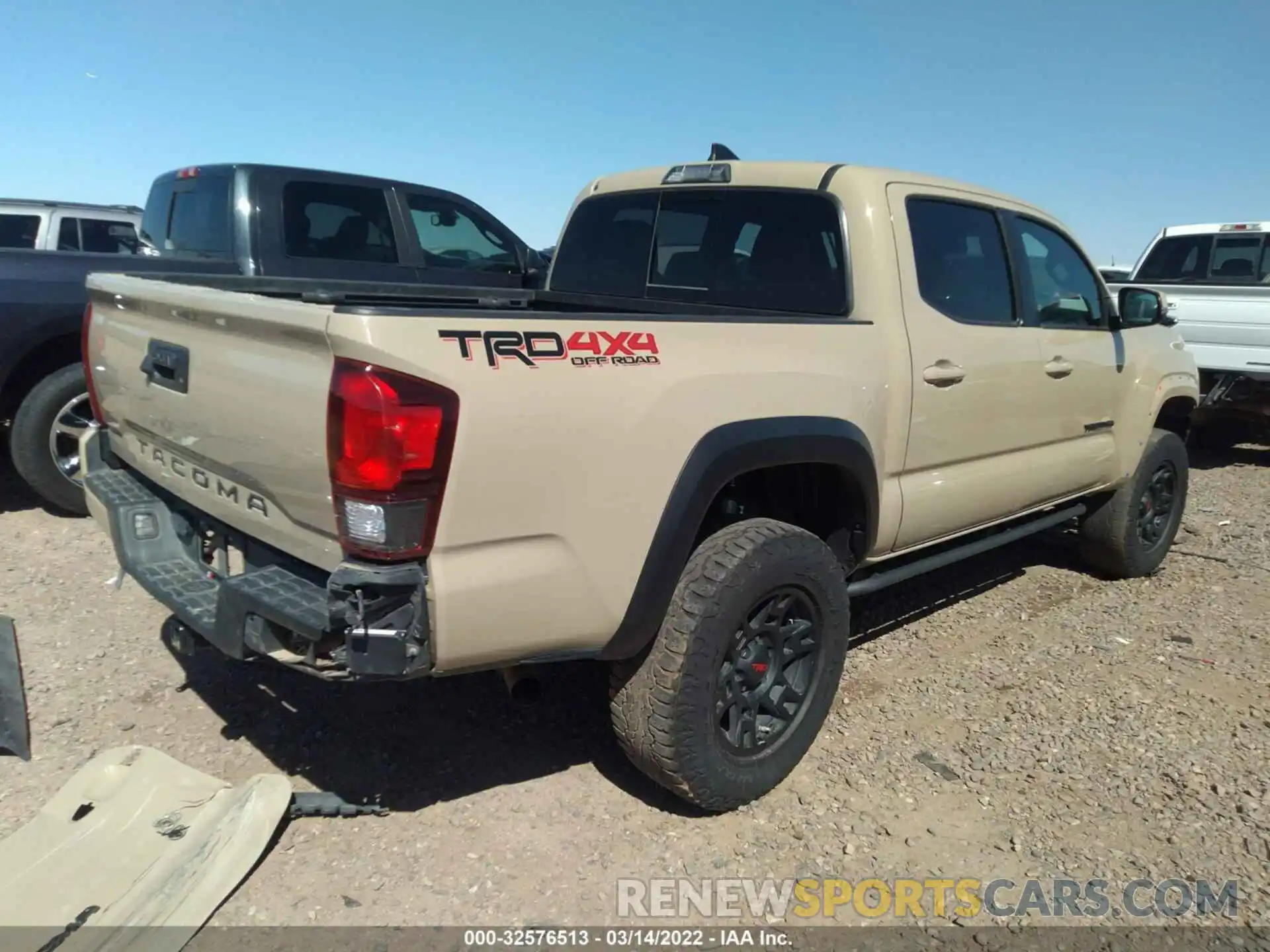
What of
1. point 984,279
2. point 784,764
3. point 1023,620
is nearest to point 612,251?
point 984,279

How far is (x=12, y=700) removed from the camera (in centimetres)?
341

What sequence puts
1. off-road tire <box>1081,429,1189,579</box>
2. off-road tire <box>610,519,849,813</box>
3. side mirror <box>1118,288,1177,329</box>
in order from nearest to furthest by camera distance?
off-road tire <box>610,519,849,813</box> < side mirror <box>1118,288,1177,329</box> < off-road tire <box>1081,429,1189,579</box>

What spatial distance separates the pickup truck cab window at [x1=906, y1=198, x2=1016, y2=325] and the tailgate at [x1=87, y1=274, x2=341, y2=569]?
2.22 meters

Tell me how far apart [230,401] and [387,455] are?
0.64 metres

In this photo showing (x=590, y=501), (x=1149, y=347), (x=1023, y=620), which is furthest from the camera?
(x=1149, y=347)

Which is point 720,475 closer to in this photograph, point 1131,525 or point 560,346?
point 560,346

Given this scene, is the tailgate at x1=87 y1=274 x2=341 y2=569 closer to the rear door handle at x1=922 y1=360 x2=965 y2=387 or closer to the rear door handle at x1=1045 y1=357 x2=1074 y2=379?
the rear door handle at x1=922 y1=360 x2=965 y2=387

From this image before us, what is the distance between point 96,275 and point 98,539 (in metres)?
2.41

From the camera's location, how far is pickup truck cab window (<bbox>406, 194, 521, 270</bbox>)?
7246mm

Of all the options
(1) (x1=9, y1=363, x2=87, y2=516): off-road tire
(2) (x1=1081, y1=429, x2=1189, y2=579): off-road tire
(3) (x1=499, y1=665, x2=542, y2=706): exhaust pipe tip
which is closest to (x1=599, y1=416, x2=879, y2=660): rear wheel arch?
(3) (x1=499, y1=665, x2=542, y2=706): exhaust pipe tip

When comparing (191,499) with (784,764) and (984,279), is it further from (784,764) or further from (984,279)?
(984,279)

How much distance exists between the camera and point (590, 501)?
2.42 metres

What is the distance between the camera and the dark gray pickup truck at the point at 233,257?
519cm

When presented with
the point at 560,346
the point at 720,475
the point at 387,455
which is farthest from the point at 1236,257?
the point at 387,455
